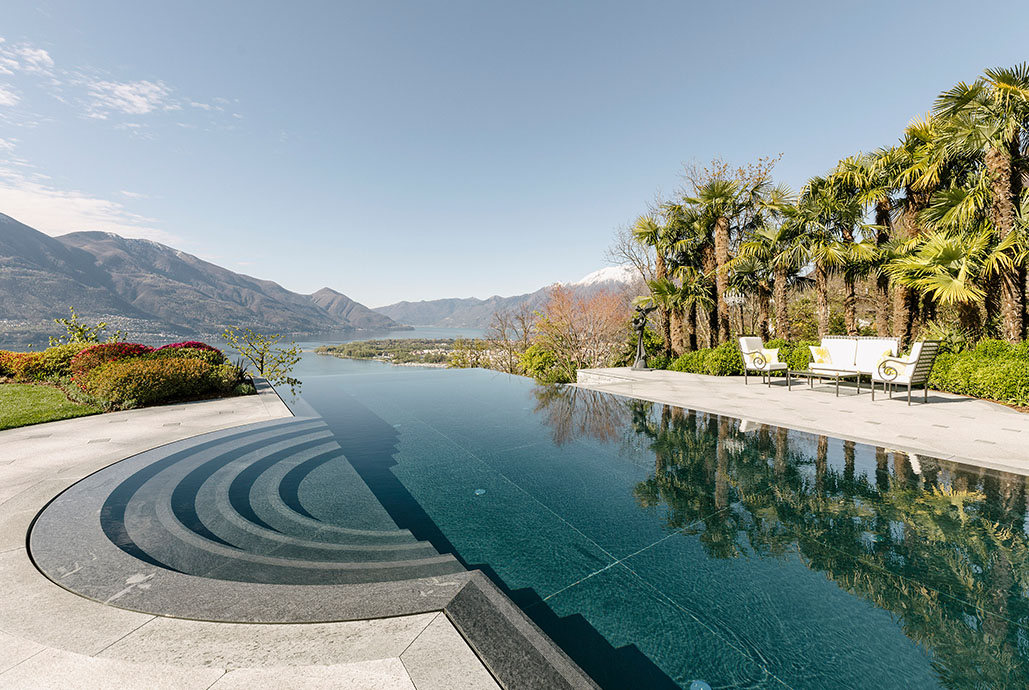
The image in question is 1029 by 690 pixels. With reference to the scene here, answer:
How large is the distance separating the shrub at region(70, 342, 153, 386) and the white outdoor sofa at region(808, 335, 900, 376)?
15.5 m

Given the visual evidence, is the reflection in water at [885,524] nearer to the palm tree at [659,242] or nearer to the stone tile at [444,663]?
the stone tile at [444,663]

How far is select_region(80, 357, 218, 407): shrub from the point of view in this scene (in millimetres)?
7176

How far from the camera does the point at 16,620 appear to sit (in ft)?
6.27

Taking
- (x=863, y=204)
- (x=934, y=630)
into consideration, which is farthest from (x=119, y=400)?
(x=863, y=204)

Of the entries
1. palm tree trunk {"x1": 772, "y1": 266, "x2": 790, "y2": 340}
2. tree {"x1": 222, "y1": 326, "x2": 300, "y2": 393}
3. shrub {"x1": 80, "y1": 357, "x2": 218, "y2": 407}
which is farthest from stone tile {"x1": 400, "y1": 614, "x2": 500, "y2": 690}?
palm tree trunk {"x1": 772, "y1": 266, "x2": 790, "y2": 340}

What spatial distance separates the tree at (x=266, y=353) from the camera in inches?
411

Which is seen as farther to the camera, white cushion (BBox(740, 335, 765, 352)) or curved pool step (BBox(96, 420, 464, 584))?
white cushion (BBox(740, 335, 765, 352))

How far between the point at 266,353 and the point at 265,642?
1056cm

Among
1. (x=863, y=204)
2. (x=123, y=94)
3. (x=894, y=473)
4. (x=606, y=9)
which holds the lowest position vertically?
(x=894, y=473)

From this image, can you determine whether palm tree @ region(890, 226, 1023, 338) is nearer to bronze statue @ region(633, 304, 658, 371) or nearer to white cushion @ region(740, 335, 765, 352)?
white cushion @ region(740, 335, 765, 352)

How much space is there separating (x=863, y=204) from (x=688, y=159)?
24.7ft

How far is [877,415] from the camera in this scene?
6344mm

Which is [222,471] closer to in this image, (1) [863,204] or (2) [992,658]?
(2) [992,658]

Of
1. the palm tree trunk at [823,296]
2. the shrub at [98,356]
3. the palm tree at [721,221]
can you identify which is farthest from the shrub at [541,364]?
the shrub at [98,356]
